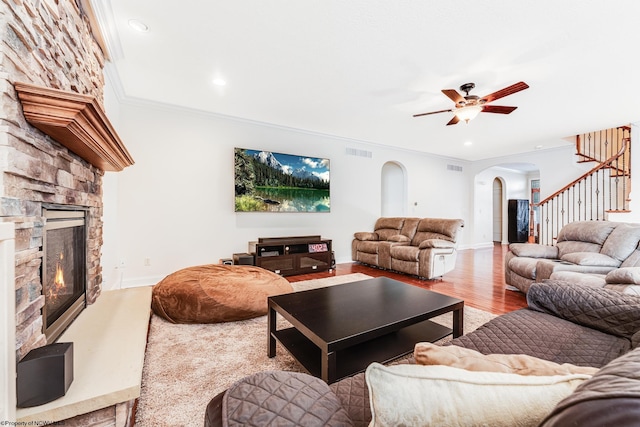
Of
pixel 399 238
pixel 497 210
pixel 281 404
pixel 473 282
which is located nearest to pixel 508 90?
pixel 473 282

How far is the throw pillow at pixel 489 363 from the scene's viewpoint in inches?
26.2

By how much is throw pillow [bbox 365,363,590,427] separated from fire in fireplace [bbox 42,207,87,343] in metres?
Answer: 1.74

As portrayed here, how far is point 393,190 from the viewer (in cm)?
703

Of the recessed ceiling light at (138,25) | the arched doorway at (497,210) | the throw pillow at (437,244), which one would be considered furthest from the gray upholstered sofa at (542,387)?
the arched doorway at (497,210)

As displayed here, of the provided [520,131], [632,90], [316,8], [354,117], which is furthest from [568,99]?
[316,8]

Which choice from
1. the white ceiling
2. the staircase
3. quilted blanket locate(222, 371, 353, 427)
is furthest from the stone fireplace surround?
the staircase

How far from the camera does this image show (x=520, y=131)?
5.05 m

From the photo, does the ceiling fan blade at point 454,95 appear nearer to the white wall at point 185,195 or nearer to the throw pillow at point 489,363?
the white wall at point 185,195

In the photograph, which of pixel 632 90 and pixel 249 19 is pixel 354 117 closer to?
pixel 249 19

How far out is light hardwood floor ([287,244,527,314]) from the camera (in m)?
3.17

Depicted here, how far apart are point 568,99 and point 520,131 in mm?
1468

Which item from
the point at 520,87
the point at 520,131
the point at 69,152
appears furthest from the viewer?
the point at 520,131

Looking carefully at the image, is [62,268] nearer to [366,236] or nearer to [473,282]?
[366,236]

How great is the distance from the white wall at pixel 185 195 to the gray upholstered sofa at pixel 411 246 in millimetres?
698
